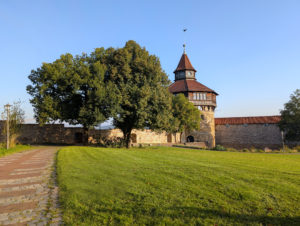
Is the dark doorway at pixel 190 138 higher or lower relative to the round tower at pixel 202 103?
lower

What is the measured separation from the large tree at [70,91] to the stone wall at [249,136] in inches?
1194

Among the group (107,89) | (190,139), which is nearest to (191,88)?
(190,139)

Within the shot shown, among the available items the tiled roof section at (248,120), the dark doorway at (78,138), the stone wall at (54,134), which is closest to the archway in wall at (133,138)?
the stone wall at (54,134)

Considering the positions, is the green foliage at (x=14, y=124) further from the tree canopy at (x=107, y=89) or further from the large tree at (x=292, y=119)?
the large tree at (x=292, y=119)

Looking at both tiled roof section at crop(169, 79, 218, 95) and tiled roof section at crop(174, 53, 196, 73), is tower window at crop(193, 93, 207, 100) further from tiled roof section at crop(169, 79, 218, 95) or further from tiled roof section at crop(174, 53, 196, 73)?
tiled roof section at crop(174, 53, 196, 73)

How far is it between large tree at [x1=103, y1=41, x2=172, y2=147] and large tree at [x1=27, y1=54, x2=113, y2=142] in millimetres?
1232

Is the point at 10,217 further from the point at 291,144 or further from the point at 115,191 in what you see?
the point at 291,144

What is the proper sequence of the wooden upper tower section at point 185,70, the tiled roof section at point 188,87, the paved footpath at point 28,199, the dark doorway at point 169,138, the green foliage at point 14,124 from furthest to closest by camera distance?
the wooden upper tower section at point 185,70, the tiled roof section at point 188,87, the dark doorway at point 169,138, the green foliage at point 14,124, the paved footpath at point 28,199

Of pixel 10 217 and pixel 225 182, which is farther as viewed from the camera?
pixel 225 182

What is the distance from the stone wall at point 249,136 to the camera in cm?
3672

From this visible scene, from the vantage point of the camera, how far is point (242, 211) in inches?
137

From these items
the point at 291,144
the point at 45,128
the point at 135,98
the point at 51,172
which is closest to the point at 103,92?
the point at 135,98

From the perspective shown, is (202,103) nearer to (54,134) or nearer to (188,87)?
(188,87)

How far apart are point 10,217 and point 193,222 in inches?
127
